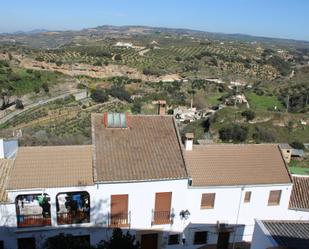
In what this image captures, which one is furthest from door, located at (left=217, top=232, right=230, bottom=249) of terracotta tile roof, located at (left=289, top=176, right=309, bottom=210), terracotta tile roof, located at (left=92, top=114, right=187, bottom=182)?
terracotta tile roof, located at (left=92, top=114, right=187, bottom=182)

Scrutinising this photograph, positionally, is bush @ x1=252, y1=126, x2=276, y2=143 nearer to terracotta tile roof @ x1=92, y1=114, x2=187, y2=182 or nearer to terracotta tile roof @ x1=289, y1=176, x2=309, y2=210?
terracotta tile roof @ x1=289, y1=176, x2=309, y2=210


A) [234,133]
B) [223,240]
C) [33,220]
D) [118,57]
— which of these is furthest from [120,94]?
[33,220]

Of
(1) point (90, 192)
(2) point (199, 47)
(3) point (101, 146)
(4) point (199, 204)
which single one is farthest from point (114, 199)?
(2) point (199, 47)

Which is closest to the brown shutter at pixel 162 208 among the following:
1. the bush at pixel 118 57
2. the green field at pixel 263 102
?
the green field at pixel 263 102

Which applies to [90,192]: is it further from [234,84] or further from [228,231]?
[234,84]

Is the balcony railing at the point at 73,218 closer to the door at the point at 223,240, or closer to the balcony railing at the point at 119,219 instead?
the balcony railing at the point at 119,219

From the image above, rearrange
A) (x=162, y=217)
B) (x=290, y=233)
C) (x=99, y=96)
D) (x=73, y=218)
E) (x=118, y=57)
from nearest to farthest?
(x=290, y=233) → (x=73, y=218) → (x=162, y=217) → (x=99, y=96) → (x=118, y=57)

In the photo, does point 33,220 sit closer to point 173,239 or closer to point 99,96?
point 173,239
